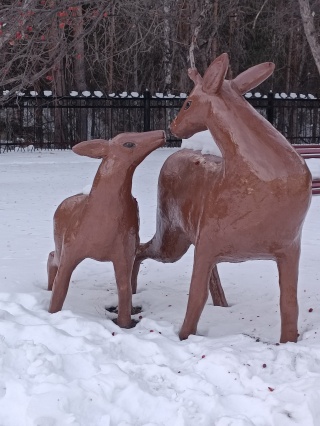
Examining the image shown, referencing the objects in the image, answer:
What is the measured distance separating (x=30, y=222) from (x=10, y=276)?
243 cm

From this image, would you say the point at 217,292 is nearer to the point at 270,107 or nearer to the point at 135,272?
the point at 135,272

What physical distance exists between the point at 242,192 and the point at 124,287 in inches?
41.1

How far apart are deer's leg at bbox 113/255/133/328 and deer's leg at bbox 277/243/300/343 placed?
0.97 meters

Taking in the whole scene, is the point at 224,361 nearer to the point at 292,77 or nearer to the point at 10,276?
the point at 10,276

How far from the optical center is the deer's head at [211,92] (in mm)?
3441

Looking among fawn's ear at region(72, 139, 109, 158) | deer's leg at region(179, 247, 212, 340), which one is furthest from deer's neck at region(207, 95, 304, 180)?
fawn's ear at region(72, 139, 109, 158)

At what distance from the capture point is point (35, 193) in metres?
9.38

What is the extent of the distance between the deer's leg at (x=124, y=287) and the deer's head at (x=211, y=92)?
2.90 ft

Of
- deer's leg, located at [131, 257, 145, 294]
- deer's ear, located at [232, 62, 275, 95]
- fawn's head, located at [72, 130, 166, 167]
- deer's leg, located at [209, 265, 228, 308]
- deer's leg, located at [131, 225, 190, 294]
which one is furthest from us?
deer's leg, located at [131, 257, 145, 294]

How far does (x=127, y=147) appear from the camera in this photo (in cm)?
375

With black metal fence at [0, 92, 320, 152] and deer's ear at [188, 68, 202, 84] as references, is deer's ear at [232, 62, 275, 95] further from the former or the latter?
black metal fence at [0, 92, 320, 152]

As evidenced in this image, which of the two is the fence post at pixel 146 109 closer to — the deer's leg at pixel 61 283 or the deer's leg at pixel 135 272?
the deer's leg at pixel 135 272

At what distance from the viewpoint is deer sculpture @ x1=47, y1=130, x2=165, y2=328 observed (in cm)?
375

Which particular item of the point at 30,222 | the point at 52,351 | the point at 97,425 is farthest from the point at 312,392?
the point at 30,222
